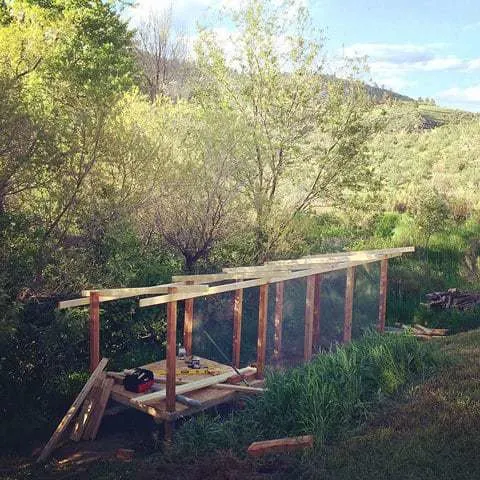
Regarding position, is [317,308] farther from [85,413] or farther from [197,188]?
[85,413]

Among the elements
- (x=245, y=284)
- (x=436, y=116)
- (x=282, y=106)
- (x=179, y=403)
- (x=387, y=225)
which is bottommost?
(x=179, y=403)

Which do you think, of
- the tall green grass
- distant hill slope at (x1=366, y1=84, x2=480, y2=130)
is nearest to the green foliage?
the tall green grass

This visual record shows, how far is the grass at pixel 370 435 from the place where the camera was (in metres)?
5.47

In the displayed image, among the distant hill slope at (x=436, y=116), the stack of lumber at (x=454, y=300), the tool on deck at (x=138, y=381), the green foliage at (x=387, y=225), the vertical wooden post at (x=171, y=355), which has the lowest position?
the tool on deck at (x=138, y=381)

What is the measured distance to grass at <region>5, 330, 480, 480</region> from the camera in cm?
547

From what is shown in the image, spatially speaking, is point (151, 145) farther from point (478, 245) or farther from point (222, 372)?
point (478, 245)

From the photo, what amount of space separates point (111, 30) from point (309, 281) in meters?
16.7

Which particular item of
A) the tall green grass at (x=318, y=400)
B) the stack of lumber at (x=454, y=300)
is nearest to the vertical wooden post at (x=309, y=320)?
the tall green grass at (x=318, y=400)

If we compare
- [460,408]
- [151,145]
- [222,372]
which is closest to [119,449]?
[222,372]

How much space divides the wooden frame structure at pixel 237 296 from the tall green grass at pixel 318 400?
0.77m

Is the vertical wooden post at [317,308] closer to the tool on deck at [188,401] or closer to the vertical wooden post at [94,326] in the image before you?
the tool on deck at [188,401]

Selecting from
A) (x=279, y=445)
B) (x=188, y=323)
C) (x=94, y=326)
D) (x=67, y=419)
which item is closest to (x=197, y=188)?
(x=188, y=323)

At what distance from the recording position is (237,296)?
30.3ft

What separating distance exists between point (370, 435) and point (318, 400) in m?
0.73
